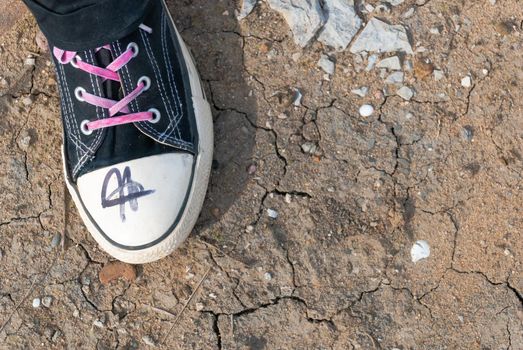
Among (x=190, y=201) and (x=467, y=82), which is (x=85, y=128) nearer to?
(x=190, y=201)

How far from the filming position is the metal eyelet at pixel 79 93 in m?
2.04

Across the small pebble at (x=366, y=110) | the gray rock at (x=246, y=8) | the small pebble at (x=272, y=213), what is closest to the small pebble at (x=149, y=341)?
the small pebble at (x=272, y=213)

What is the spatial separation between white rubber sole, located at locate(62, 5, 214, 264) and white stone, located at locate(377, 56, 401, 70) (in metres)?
0.70

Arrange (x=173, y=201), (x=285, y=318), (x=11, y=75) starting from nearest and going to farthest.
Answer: (x=173, y=201) → (x=285, y=318) → (x=11, y=75)

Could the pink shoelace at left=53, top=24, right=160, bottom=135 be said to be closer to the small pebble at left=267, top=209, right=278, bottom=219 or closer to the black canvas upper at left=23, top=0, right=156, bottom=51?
the black canvas upper at left=23, top=0, right=156, bottom=51

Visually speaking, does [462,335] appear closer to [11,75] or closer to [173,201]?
[173,201]

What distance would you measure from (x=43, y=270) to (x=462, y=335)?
1559mm

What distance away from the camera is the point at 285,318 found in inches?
85.0

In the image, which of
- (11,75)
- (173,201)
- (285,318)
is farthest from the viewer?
(11,75)

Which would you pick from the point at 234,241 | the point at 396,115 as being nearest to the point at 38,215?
the point at 234,241

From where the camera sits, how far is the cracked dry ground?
215 centimetres

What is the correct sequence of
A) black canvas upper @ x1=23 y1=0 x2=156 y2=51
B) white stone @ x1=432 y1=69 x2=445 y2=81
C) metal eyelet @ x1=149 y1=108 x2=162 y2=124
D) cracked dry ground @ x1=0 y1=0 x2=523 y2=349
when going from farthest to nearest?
white stone @ x1=432 y1=69 x2=445 y2=81 < cracked dry ground @ x1=0 y1=0 x2=523 y2=349 < metal eyelet @ x1=149 y1=108 x2=162 y2=124 < black canvas upper @ x1=23 y1=0 x2=156 y2=51

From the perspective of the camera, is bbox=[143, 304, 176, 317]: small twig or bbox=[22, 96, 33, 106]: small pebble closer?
bbox=[143, 304, 176, 317]: small twig

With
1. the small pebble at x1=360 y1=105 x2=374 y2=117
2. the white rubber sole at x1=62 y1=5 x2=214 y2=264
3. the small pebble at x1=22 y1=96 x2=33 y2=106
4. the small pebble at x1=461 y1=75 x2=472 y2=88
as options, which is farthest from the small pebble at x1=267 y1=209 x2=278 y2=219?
the small pebble at x1=22 y1=96 x2=33 y2=106
